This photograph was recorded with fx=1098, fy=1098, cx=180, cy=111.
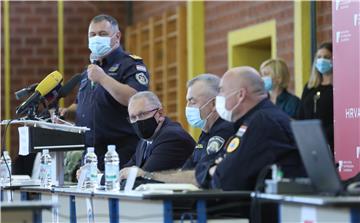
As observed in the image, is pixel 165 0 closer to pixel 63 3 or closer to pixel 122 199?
pixel 63 3

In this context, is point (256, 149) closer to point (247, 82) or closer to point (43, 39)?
point (247, 82)

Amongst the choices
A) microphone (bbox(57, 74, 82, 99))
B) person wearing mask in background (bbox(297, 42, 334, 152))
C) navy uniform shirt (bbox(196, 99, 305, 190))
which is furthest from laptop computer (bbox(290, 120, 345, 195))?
person wearing mask in background (bbox(297, 42, 334, 152))

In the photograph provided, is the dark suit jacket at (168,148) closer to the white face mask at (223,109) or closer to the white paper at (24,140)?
the white paper at (24,140)

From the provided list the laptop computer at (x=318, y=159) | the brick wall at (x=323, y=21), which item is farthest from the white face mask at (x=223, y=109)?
the brick wall at (x=323, y=21)

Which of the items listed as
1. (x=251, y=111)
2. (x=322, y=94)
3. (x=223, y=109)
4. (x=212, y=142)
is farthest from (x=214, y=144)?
(x=322, y=94)

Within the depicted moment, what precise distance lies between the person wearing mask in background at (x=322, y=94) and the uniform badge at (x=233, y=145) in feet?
8.27

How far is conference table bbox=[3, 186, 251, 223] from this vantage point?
192 inches

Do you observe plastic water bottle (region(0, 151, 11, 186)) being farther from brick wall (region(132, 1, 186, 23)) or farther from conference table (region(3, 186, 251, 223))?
brick wall (region(132, 1, 186, 23))

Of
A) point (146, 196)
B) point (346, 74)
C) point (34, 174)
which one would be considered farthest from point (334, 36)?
point (34, 174)

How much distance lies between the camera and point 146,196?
15.9 feet

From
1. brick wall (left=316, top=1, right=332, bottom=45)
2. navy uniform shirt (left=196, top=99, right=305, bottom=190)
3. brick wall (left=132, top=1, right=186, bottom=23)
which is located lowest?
navy uniform shirt (left=196, top=99, right=305, bottom=190)

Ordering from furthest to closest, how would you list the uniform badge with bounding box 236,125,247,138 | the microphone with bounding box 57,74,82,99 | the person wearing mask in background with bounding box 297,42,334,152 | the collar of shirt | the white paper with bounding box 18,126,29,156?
the person wearing mask in background with bounding box 297,42,334,152 → the microphone with bounding box 57,74,82,99 → the white paper with bounding box 18,126,29,156 → the collar of shirt → the uniform badge with bounding box 236,125,247,138

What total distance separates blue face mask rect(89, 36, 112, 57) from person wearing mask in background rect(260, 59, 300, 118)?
1.61m

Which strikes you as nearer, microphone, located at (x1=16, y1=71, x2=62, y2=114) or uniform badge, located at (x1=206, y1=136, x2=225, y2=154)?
uniform badge, located at (x1=206, y1=136, x2=225, y2=154)
